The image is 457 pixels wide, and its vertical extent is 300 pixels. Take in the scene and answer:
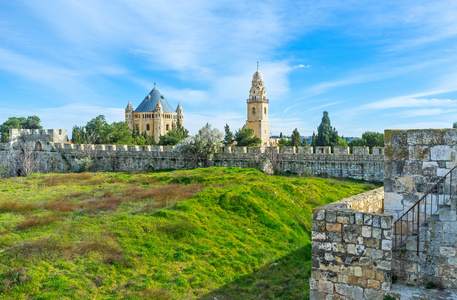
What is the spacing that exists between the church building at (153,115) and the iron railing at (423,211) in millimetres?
82775

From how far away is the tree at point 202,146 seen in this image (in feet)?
94.1

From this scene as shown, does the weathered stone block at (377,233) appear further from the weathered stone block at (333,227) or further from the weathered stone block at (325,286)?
the weathered stone block at (325,286)

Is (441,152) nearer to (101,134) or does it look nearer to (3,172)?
(3,172)

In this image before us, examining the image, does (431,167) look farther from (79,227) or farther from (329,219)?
(79,227)

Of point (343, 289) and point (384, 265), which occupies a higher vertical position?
point (384, 265)

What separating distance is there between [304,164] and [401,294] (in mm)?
21871

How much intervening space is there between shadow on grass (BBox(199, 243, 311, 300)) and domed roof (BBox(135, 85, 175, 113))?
82.4 m

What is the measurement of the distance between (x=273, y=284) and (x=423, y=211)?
4749 mm

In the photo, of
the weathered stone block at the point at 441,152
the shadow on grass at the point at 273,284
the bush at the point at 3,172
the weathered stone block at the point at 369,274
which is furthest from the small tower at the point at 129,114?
the weathered stone block at the point at 369,274

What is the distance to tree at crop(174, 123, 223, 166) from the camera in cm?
2869

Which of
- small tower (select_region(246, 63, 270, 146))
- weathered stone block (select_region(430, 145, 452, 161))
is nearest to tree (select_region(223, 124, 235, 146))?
small tower (select_region(246, 63, 270, 146))

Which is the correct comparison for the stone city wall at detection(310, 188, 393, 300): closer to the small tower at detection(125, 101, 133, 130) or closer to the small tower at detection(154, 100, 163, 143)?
the small tower at detection(154, 100, 163, 143)

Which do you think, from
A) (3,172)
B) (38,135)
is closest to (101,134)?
(38,135)

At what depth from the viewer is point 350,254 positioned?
18.5 ft
